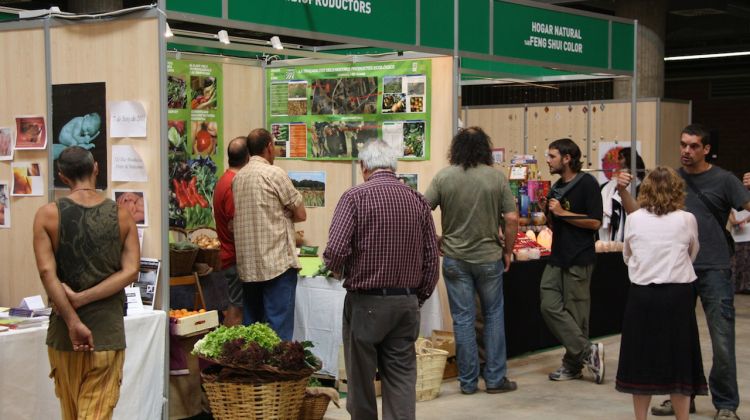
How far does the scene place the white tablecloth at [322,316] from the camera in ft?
21.7

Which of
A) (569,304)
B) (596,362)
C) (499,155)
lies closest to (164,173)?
(569,304)

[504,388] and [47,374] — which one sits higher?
[47,374]

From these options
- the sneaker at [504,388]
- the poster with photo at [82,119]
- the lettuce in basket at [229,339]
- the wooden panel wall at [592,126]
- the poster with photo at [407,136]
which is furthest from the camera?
the wooden panel wall at [592,126]

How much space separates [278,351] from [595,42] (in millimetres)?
4496

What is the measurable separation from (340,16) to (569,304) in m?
2.44

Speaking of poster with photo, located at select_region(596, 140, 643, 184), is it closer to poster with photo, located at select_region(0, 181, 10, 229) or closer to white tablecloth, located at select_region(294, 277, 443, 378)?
white tablecloth, located at select_region(294, 277, 443, 378)

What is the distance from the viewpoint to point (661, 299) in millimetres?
4961

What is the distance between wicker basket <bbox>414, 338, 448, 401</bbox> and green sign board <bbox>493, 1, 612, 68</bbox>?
234 cm

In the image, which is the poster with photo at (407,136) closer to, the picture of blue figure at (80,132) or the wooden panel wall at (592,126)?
the picture of blue figure at (80,132)

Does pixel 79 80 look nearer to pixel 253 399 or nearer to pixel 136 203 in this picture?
pixel 136 203

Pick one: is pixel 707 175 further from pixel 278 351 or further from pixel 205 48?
pixel 205 48

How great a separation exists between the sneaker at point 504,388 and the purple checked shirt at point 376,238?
2.14 meters

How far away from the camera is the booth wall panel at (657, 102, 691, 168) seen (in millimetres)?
11586

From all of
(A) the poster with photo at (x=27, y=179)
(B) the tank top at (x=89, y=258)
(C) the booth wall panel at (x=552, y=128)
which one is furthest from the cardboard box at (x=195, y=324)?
(C) the booth wall panel at (x=552, y=128)
